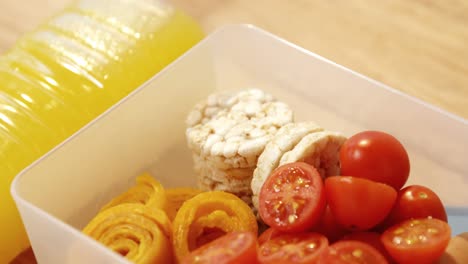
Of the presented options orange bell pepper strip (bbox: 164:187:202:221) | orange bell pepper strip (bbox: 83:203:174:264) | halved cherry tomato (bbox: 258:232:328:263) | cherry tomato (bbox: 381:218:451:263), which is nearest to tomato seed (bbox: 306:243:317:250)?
halved cherry tomato (bbox: 258:232:328:263)

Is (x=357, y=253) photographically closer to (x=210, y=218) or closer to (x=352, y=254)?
(x=352, y=254)

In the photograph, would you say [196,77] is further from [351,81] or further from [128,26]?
[351,81]

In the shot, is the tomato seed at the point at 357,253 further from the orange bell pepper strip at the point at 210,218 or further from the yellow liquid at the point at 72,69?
the yellow liquid at the point at 72,69

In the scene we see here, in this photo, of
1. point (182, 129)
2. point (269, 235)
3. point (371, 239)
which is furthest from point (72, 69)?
point (371, 239)

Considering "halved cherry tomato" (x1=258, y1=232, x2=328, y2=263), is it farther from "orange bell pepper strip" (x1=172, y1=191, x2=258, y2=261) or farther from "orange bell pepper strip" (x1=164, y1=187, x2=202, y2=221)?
"orange bell pepper strip" (x1=164, y1=187, x2=202, y2=221)

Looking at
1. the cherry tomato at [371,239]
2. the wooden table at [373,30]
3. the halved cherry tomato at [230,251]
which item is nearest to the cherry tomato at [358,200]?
the cherry tomato at [371,239]

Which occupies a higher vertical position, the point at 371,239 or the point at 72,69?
the point at 72,69
